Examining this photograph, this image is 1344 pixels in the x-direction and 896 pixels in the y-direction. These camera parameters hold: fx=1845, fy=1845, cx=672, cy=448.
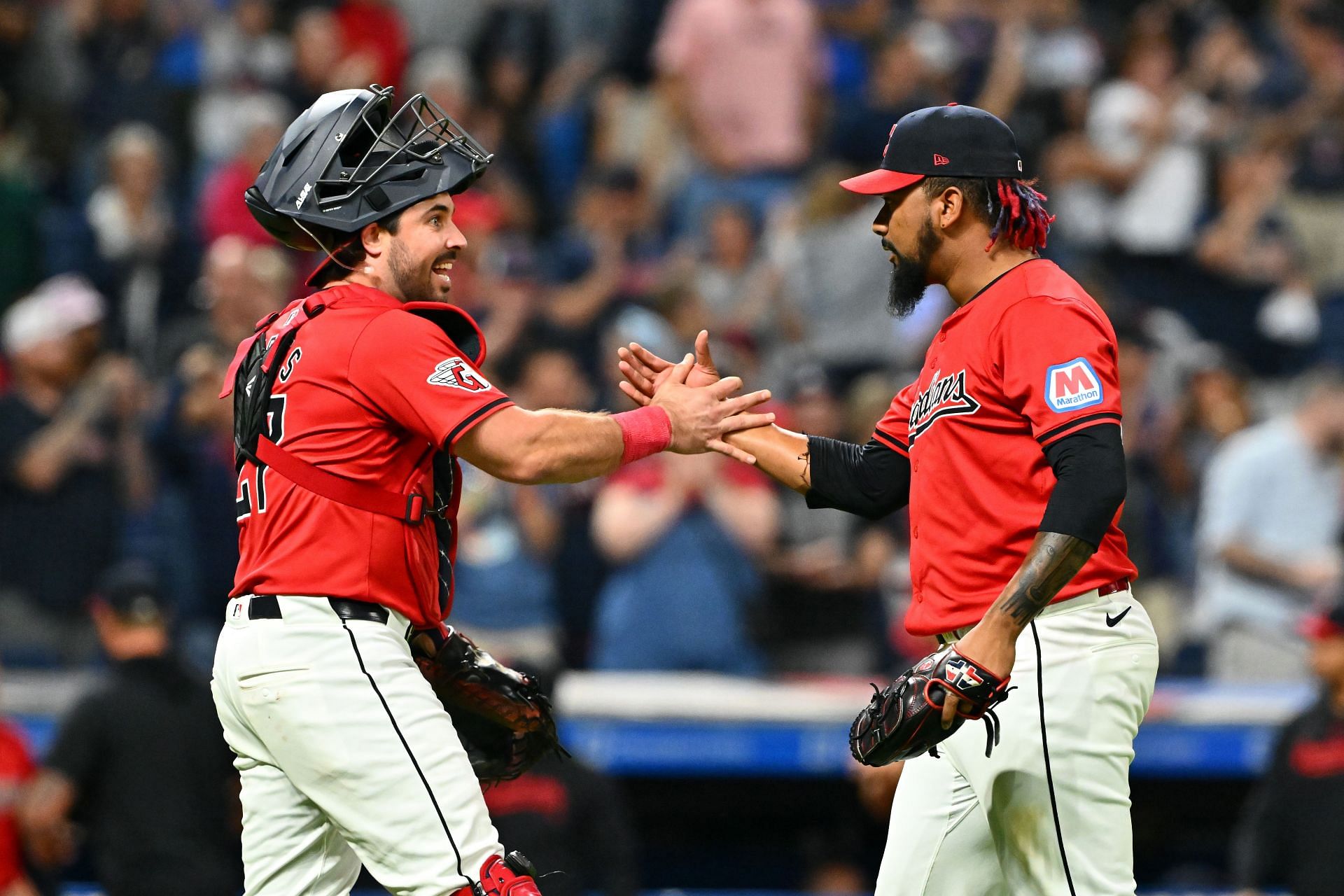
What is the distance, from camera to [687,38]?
1086 cm

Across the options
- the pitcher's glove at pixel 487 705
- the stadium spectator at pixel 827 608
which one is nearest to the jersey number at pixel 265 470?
the pitcher's glove at pixel 487 705

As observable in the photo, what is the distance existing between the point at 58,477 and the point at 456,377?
5.13 m

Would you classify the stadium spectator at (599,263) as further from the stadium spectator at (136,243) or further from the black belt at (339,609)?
the black belt at (339,609)

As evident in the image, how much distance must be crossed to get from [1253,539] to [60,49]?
763 centimetres

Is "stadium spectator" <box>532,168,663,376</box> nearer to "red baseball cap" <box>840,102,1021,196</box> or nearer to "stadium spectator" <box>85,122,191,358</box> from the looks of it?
"stadium spectator" <box>85,122,191,358</box>

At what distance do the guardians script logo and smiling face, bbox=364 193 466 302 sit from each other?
1105 millimetres

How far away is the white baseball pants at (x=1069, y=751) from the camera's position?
3879mm

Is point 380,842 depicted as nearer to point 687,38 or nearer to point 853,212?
point 853,212

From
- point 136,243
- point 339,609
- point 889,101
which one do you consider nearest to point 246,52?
point 136,243

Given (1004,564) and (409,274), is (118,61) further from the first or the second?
(1004,564)

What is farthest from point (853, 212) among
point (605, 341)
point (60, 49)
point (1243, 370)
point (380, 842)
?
point (380, 842)

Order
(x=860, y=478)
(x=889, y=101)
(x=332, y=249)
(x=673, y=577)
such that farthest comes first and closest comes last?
(x=889, y=101) < (x=673, y=577) < (x=860, y=478) < (x=332, y=249)

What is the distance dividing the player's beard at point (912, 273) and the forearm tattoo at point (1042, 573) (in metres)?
0.82

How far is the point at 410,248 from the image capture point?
158 inches
